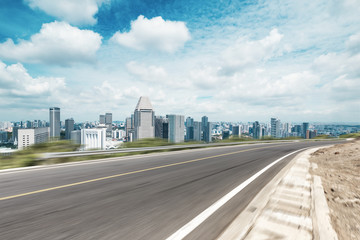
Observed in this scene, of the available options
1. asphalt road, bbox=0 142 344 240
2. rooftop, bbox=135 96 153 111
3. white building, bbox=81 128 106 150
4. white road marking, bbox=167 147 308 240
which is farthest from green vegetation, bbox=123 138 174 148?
rooftop, bbox=135 96 153 111

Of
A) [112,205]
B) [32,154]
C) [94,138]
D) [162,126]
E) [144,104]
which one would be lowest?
[112,205]

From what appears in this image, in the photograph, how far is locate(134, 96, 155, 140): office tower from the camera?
2177cm

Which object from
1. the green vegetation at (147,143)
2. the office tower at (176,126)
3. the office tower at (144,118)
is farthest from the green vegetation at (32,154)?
the office tower at (176,126)

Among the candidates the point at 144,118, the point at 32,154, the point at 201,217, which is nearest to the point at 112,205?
the point at 201,217

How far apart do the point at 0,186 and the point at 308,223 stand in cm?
698

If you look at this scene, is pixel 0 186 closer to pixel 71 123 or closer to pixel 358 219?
pixel 358 219

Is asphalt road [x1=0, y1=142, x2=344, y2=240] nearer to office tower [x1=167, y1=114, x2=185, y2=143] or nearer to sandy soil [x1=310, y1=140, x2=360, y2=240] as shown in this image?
sandy soil [x1=310, y1=140, x2=360, y2=240]

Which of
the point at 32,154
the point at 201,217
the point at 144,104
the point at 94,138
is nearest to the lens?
the point at 201,217

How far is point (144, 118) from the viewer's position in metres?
25.9

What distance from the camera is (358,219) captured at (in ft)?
8.82

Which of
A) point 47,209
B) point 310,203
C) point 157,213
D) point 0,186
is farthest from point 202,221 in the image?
point 0,186

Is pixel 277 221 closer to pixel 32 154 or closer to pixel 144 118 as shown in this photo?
pixel 32 154

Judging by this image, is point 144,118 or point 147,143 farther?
point 144,118

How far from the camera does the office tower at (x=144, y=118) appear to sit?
21.8 metres
